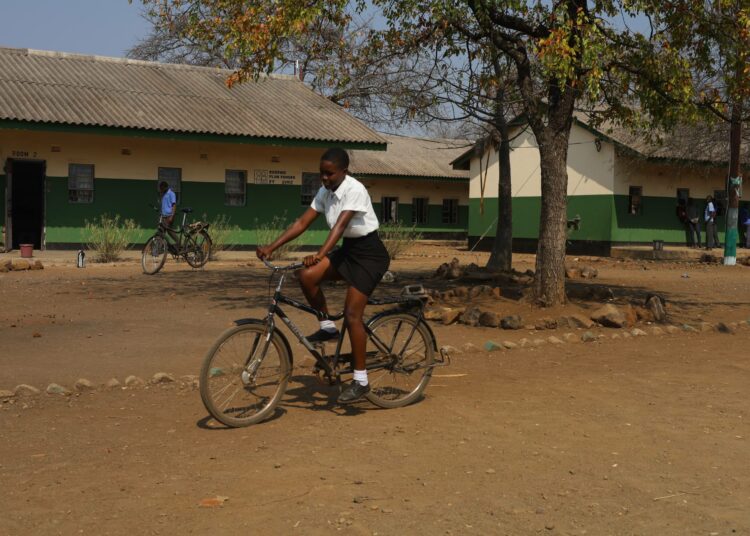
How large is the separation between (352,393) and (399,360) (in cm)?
59

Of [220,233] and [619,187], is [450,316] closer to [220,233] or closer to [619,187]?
[220,233]

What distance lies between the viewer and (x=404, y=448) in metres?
5.48

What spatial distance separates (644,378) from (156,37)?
37.1 m

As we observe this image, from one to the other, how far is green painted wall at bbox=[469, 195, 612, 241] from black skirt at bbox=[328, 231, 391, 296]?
71.1 ft

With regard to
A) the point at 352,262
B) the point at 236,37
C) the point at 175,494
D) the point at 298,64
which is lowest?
the point at 175,494

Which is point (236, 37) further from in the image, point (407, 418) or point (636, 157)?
point (636, 157)

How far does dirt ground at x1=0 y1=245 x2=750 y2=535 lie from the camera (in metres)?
4.27

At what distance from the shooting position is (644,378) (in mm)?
7840

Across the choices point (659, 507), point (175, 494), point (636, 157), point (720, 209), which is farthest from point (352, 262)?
point (720, 209)

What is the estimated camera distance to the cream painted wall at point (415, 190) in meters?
42.8

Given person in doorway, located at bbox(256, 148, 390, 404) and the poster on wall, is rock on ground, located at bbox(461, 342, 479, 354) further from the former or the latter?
the poster on wall

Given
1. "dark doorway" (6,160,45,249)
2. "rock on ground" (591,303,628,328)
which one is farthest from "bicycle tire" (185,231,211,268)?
"rock on ground" (591,303,628,328)

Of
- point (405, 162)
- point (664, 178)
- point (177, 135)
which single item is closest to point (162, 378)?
point (177, 135)

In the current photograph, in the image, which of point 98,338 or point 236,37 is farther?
point 236,37
